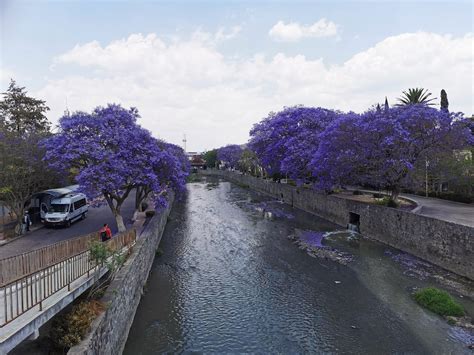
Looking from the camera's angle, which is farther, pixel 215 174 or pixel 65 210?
pixel 215 174

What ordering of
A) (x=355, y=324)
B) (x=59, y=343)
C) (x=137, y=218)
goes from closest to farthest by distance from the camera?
(x=59, y=343) < (x=355, y=324) < (x=137, y=218)

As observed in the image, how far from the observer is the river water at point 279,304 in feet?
49.3

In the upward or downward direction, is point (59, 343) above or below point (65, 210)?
below

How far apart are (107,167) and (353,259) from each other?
1875 cm

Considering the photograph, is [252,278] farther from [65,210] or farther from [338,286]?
[65,210]

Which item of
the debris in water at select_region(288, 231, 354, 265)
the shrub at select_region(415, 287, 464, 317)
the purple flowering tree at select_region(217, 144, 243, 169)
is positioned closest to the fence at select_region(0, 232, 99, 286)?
the shrub at select_region(415, 287, 464, 317)

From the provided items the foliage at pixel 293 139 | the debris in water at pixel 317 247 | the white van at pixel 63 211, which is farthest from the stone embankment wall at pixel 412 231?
the white van at pixel 63 211

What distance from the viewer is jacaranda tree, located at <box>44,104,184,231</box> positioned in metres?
22.5

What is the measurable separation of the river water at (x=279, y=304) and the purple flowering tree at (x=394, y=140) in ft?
21.2

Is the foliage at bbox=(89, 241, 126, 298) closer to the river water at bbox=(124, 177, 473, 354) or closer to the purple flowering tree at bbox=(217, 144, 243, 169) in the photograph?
the river water at bbox=(124, 177, 473, 354)

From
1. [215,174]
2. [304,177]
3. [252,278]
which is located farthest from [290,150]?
[215,174]

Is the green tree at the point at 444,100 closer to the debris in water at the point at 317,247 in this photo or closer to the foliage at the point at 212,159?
the debris in water at the point at 317,247

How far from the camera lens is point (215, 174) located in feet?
426

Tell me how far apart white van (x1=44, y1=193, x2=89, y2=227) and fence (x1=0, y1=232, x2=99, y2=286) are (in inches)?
603
